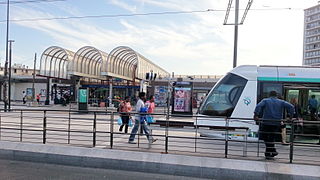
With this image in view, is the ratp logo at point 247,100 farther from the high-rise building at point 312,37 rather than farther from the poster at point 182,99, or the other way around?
the high-rise building at point 312,37

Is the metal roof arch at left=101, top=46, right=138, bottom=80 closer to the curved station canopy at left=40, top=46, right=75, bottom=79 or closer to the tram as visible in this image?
the curved station canopy at left=40, top=46, right=75, bottom=79

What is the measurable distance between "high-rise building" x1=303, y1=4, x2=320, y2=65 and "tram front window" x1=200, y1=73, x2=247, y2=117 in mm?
112814

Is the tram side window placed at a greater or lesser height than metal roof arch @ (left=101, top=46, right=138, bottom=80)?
lesser

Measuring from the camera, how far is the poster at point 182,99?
22109 mm

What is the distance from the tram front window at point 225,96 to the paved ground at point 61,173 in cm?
476

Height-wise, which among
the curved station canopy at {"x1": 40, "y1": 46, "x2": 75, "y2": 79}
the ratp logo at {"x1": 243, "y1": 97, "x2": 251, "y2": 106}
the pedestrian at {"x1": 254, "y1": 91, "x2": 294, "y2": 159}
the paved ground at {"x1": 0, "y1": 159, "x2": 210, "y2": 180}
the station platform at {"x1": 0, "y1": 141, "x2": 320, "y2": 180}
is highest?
the curved station canopy at {"x1": 40, "y1": 46, "x2": 75, "y2": 79}

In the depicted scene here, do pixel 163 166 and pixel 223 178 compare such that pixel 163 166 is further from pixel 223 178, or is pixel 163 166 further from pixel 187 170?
pixel 223 178

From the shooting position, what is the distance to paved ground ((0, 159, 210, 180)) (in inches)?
260

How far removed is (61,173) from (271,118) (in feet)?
17.8

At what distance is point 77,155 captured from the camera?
7.87 metres

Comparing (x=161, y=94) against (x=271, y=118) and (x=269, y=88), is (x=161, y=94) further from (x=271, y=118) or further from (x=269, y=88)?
(x=271, y=118)

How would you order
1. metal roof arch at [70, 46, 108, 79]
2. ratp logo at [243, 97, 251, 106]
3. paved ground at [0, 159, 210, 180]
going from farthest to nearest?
metal roof arch at [70, 46, 108, 79] < ratp logo at [243, 97, 251, 106] < paved ground at [0, 159, 210, 180]

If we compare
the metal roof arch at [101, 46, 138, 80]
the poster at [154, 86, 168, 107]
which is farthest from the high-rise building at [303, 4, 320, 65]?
the poster at [154, 86, 168, 107]

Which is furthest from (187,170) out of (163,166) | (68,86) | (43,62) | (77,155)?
(68,86)
